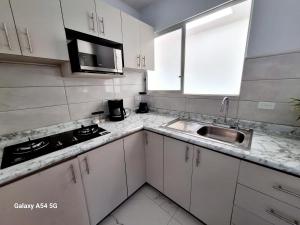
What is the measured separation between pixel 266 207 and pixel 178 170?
0.65m

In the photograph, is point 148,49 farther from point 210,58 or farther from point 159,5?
point 210,58

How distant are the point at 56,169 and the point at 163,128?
94cm

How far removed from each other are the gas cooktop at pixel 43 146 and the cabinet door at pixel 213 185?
0.92m

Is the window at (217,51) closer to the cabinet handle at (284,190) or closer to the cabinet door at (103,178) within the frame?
the cabinet handle at (284,190)

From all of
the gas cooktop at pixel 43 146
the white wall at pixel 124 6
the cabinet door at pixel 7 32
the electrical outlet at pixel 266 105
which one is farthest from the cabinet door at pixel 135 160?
the white wall at pixel 124 6

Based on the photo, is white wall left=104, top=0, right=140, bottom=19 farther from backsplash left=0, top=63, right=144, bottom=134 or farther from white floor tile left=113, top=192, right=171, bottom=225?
white floor tile left=113, top=192, right=171, bottom=225

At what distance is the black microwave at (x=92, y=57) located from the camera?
110cm

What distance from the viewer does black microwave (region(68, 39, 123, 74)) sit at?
1.10 meters

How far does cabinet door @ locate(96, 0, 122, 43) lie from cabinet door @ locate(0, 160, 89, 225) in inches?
49.1

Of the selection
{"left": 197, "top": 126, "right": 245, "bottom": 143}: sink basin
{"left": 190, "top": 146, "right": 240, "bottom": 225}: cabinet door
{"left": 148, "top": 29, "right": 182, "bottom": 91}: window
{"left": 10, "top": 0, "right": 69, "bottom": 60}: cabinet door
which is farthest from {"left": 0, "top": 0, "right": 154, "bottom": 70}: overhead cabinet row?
{"left": 190, "top": 146, "right": 240, "bottom": 225}: cabinet door

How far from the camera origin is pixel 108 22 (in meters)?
1.32

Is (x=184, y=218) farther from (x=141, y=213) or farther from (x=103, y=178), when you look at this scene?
(x=103, y=178)

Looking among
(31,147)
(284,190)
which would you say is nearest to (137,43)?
(31,147)

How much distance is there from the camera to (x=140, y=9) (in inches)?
75.6
